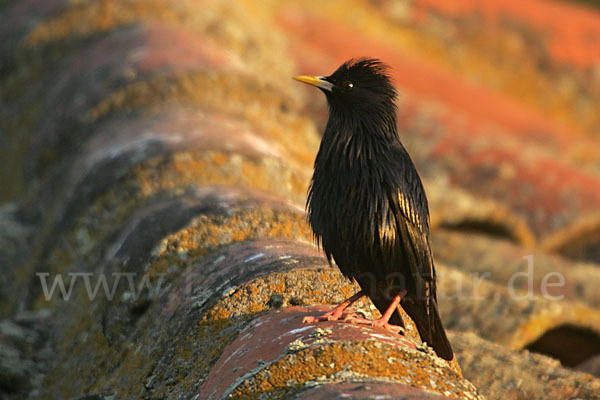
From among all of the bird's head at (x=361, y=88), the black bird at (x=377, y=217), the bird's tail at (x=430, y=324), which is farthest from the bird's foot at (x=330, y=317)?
the bird's head at (x=361, y=88)

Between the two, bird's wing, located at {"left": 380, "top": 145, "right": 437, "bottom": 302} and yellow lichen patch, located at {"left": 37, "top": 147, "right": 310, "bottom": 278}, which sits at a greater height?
yellow lichen patch, located at {"left": 37, "top": 147, "right": 310, "bottom": 278}

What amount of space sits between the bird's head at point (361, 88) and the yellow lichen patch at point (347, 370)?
1.09 meters

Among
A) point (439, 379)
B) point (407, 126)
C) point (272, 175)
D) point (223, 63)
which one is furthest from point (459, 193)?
point (439, 379)

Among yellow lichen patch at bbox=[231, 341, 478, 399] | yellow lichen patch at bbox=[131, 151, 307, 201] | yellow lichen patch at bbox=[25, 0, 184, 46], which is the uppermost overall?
yellow lichen patch at bbox=[25, 0, 184, 46]

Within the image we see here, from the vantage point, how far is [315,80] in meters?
3.46

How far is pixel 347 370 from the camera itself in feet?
8.75

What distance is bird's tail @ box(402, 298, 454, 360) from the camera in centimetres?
321

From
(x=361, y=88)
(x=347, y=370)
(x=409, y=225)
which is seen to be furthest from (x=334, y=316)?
(x=361, y=88)

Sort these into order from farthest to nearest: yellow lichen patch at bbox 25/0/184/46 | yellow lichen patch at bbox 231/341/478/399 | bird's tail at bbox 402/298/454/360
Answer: yellow lichen patch at bbox 25/0/184/46, bird's tail at bbox 402/298/454/360, yellow lichen patch at bbox 231/341/478/399

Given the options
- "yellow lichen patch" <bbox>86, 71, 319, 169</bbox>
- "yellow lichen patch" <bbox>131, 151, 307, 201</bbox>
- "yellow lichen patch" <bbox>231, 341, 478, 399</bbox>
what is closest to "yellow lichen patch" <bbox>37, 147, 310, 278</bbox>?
"yellow lichen patch" <bbox>131, 151, 307, 201</bbox>

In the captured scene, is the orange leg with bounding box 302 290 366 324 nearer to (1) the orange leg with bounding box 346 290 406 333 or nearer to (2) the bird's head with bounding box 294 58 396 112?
(1) the orange leg with bounding box 346 290 406 333

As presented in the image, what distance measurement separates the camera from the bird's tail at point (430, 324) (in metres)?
3.21

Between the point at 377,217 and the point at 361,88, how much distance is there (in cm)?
58

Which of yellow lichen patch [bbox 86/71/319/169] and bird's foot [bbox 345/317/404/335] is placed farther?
yellow lichen patch [bbox 86/71/319/169]
